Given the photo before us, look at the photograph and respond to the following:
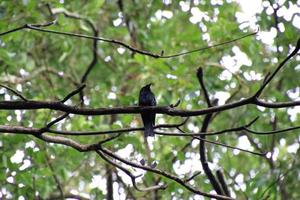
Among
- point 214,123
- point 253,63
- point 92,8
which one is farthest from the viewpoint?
point 214,123

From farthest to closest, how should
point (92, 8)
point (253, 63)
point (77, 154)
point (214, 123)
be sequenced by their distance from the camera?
point (214, 123) → point (92, 8) → point (253, 63) → point (77, 154)

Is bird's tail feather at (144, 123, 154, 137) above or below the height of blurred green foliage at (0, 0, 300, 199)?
below

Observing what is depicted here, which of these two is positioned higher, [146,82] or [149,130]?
[146,82]

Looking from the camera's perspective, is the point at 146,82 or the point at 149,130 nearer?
the point at 149,130

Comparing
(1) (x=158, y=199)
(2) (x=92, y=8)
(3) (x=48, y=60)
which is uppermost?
(3) (x=48, y=60)

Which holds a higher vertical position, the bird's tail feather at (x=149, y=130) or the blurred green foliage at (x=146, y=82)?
the blurred green foliage at (x=146, y=82)

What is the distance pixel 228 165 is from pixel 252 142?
3.35 ft

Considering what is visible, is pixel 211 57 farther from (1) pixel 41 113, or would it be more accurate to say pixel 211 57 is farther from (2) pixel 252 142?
(1) pixel 41 113

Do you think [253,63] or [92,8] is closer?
[253,63]

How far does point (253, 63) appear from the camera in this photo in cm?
525

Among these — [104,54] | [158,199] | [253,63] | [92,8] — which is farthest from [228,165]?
[104,54]

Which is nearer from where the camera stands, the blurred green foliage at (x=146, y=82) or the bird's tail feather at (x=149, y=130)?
the bird's tail feather at (x=149, y=130)

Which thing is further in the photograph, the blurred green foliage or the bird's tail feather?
the blurred green foliage

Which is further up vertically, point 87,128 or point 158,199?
point 87,128
